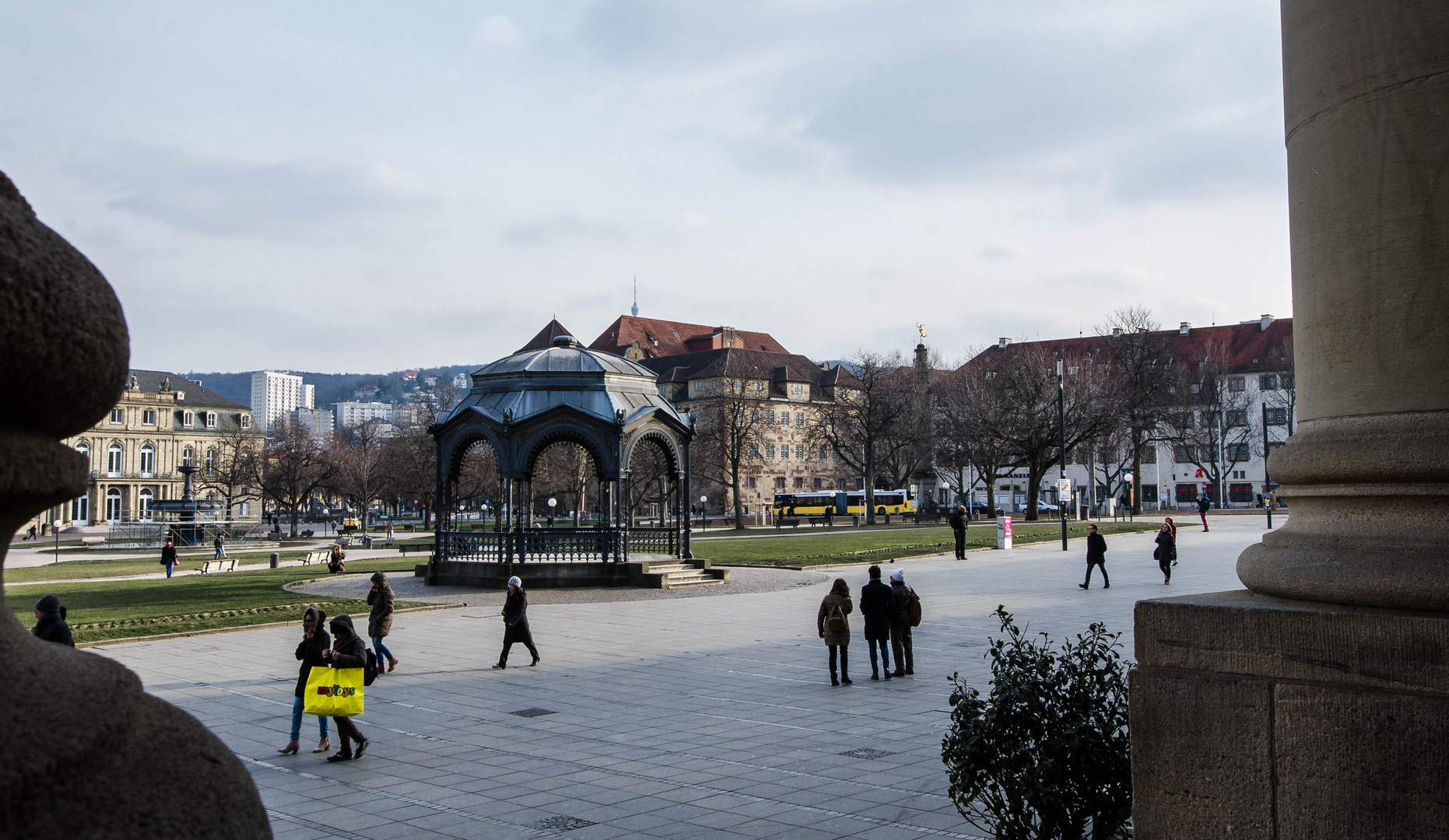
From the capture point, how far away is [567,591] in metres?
27.7

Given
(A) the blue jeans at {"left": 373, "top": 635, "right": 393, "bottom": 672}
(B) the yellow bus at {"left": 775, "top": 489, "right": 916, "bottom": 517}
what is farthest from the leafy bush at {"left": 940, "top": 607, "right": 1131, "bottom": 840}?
(B) the yellow bus at {"left": 775, "top": 489, "right": 916, "bottom": 517}

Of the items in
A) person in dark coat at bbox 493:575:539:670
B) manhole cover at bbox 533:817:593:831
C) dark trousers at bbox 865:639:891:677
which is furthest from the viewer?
person in dark coat at bbox 493:575:539:670

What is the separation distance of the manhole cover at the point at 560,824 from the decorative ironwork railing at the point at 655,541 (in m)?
24.1

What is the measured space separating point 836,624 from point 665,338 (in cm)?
10847

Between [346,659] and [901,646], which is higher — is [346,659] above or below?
above

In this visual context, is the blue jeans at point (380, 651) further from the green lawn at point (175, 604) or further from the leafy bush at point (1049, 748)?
the leafy bush at point (1049, 748)

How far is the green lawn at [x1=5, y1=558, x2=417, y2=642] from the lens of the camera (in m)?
20.5

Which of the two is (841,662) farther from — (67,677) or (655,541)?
(655,541)

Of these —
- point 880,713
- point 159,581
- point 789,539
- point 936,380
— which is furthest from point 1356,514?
point 936,380

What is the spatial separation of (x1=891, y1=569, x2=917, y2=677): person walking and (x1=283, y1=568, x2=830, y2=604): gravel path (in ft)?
37.4

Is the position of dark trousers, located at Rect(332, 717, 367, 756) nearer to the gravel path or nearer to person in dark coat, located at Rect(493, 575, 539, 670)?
person in dark coat, located at Rect(493, 575, 539, 670)

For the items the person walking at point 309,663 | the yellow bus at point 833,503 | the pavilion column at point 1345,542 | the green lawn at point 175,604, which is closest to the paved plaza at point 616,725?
the person walking at point 309,663

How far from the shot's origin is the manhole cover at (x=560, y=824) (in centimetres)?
793

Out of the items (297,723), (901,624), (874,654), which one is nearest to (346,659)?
(297,723)
